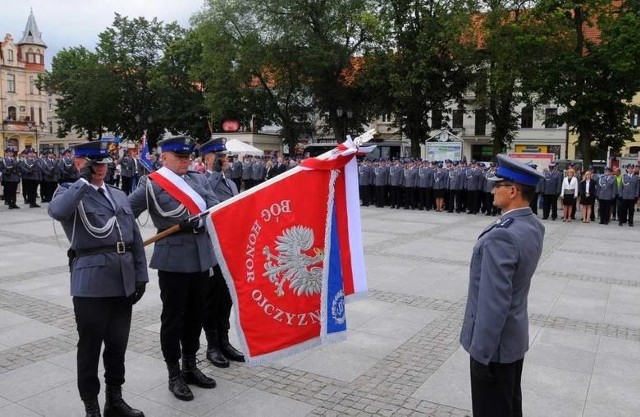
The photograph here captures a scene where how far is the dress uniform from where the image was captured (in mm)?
3197

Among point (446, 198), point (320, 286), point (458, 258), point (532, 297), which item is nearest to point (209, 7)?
point (446, 198)

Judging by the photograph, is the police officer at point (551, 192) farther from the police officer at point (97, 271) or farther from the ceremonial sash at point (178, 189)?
the police officer at point (97, 271)

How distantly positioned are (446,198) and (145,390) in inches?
712

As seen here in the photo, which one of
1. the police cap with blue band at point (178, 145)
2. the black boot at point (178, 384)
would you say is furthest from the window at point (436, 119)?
A: the black boot at point (178, 384)

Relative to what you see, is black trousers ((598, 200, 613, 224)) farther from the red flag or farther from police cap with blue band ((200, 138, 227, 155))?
the red flag

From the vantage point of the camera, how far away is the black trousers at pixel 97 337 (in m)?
4.27

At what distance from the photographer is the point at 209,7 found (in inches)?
1559

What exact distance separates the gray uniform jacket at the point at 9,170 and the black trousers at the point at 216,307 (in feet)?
57.4

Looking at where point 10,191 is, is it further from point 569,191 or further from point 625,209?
point 625,209

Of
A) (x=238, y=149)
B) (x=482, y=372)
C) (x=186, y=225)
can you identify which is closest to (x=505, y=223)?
(x=482, y=372)

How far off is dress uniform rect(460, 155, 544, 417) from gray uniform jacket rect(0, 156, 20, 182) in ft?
67.3

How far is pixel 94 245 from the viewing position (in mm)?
4297

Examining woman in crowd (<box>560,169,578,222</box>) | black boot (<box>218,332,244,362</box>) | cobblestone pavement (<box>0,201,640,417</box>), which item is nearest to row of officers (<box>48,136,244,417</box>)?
black boot (<box>218,332,244,362</box>)

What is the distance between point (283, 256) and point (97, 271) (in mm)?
1385
